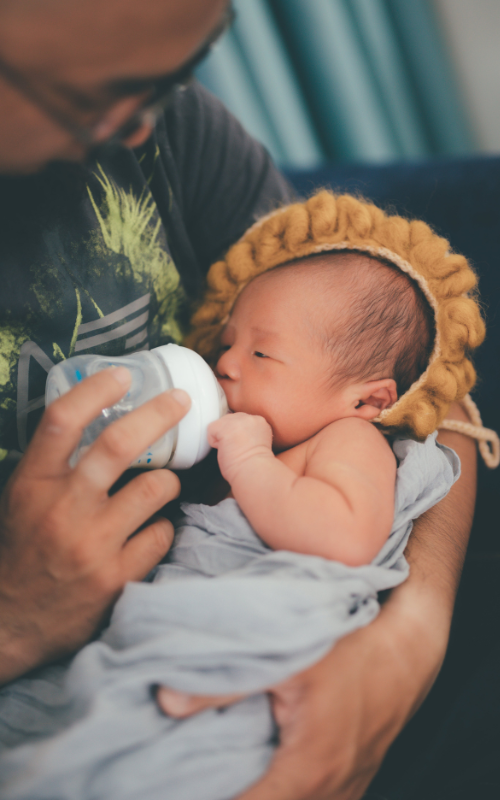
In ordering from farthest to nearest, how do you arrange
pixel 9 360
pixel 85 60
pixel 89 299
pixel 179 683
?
pixel 89 299, pixel 9 360, pixel 179 683, pixel 85 60

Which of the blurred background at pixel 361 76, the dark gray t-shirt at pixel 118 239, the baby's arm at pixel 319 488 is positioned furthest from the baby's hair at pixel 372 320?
the blurred background at pixel 361 76

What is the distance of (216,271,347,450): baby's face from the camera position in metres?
1.02

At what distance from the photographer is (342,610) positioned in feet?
2.32

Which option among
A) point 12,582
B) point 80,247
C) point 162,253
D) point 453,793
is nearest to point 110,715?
point 12,582

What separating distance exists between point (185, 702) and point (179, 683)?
0.04 meters

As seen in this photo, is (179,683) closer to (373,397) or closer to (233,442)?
(233,442)

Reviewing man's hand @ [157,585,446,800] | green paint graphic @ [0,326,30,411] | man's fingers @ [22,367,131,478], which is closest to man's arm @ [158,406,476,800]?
man's hand @ [157,585,446,800]

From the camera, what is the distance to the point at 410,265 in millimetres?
1082

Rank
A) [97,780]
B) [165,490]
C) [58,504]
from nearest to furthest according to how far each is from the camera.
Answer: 1. [97,780]
2. [58,504]
3. [165,490]

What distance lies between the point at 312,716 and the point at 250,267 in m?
0.91

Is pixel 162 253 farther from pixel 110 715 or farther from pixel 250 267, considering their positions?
pixel 110 715

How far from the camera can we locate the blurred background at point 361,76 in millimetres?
2082

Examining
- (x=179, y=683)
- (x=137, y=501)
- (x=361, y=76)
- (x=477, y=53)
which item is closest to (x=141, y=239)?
(x=137, y=501)

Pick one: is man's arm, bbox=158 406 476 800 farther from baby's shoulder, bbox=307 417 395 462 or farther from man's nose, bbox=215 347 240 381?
man's nose, bbox=215 347 240 381
